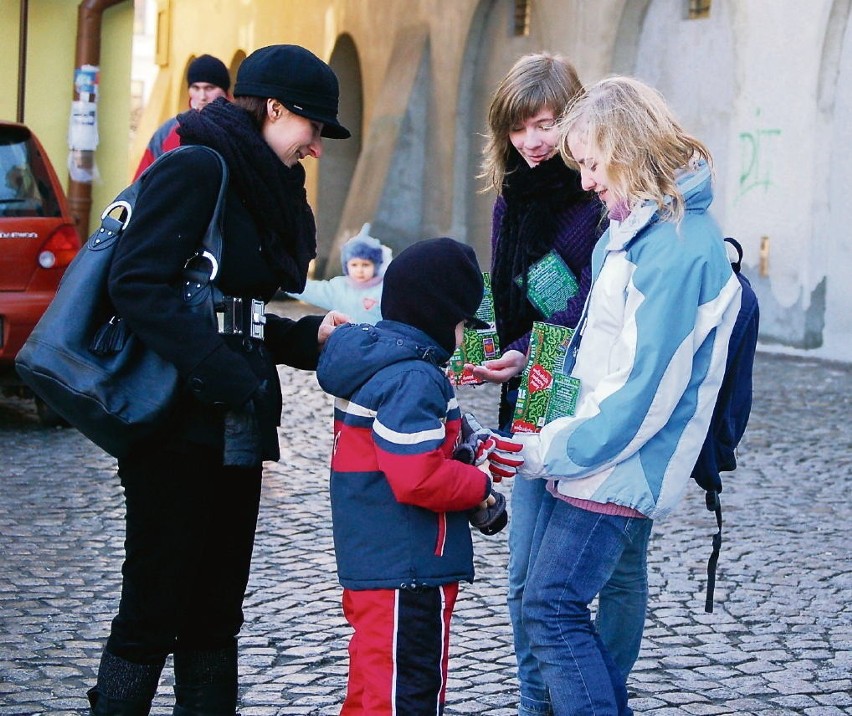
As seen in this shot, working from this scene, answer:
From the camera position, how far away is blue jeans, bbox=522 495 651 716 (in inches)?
131

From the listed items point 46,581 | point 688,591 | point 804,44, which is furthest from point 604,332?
point 804,44

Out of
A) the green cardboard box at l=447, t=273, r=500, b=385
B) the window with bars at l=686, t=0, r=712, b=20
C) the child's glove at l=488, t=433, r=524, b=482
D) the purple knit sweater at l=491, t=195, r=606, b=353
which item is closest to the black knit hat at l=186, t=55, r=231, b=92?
the purple knit sweater at l=491, t=195, r=606, b=353

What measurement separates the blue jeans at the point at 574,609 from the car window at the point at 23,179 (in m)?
5.72

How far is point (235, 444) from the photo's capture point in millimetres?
3299

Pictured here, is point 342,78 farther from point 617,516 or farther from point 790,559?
point 617,516

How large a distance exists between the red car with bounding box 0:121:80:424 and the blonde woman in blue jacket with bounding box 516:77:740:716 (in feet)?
17.5

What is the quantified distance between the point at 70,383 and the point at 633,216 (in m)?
1.26

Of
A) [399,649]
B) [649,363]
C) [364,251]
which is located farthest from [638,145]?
[364,251]

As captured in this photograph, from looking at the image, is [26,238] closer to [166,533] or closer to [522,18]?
[166,533]

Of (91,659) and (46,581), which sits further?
(46,581)

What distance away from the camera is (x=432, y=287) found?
3.31 meters

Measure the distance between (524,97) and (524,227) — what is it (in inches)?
12.7

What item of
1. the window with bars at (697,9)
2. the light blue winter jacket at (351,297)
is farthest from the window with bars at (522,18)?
the light blue winter jacket at (351,297)

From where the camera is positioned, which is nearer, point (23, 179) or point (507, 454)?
point (507, 454)
